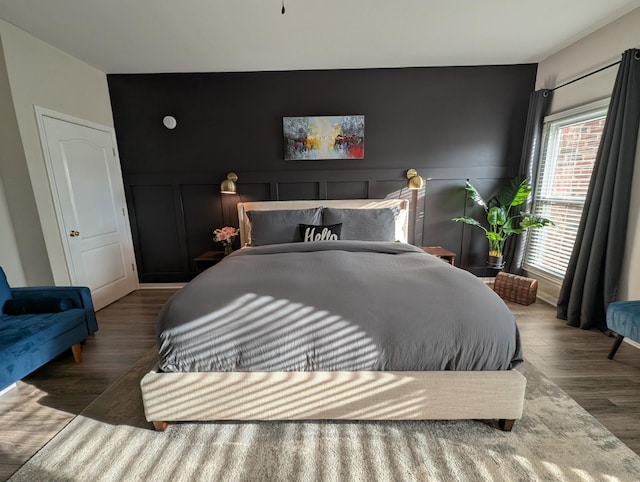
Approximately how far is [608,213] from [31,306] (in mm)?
4674

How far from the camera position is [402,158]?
3492 millimetres

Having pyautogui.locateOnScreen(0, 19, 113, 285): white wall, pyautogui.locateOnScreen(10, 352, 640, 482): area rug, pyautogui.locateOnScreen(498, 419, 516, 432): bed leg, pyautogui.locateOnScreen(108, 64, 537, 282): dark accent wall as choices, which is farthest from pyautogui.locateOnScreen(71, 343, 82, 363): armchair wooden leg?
pyautogui.locateOnScreen(498, 419, 516, 432): bed leg

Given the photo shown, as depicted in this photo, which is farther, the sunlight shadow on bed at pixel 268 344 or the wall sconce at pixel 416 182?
the wall sconce at pixel 416 182

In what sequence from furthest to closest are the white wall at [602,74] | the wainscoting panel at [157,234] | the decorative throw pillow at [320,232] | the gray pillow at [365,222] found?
the wainscoting panel at [157,234], the gray pillow at [365,222], the decorative throw pillow at [320,232], the white wall at [602,74]

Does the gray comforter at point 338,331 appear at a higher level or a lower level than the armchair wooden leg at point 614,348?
higher

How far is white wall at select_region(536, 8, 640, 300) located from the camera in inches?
90.5

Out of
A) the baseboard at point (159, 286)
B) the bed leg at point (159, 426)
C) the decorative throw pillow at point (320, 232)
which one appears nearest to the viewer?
the bed leg at point (159, 426)

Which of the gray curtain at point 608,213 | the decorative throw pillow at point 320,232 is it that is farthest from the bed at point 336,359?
the gray curtain at point 608,213

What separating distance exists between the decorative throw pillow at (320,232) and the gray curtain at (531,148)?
2.25 meters

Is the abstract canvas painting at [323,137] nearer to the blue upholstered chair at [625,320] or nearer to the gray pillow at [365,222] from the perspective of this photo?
the gray pillow at [365,222]

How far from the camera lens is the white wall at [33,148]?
7.77ft

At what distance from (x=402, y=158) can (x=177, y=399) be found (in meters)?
3.22

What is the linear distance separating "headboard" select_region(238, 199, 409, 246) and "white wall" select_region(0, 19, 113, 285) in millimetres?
1726

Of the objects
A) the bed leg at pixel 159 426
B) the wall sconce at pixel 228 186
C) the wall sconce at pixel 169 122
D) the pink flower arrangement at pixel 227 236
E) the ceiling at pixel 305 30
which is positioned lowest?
the bed leg at pixel 159 426
